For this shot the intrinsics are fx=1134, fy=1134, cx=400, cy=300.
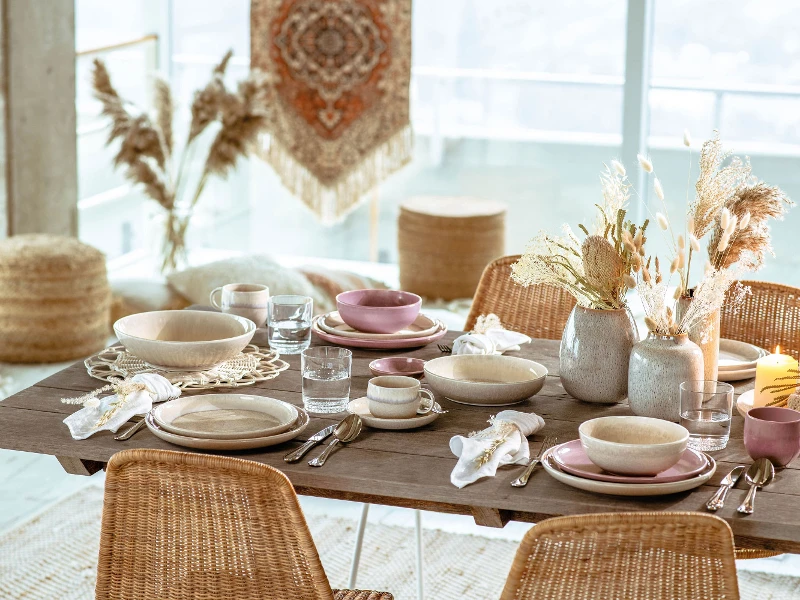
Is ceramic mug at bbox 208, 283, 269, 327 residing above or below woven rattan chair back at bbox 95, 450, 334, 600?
above

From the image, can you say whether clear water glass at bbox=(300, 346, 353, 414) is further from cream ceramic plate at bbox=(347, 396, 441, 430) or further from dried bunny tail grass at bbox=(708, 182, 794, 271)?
dried bunny tail grass at bbox=(708, 182, 794, 271)

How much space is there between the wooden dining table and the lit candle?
0.06 metres

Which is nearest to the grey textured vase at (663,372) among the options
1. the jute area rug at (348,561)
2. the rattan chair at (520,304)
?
the rattan chair at (520,304)

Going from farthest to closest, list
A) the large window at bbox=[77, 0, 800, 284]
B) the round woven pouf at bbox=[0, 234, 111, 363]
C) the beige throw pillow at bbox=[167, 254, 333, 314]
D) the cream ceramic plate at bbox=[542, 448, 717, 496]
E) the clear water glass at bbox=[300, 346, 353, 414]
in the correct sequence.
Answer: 1. the large window at bbox=[77, 0, 800, 284]
2. the beige throw pillow at bbox=[167, 254, 333, 314]
3. the round woven pouf at bbox=[0, 234, 111, 363]
4. the clear water glass at bbox=[300, 346, 353, 414]
5. the cream ceramic plate at bbox=[542, 448, 717, 496]

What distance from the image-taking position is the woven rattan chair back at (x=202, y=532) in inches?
55.1

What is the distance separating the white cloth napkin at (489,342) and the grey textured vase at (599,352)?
0.23 m

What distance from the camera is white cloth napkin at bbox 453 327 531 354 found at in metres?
2.11

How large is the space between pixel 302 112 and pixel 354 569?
3.39 meters

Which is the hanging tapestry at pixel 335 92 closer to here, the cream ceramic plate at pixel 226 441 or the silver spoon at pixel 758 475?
the cream ceramic plate at pixel 226 441

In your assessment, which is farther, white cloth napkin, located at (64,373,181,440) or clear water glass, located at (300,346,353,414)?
clear water glass, located at (300,346,353,414)

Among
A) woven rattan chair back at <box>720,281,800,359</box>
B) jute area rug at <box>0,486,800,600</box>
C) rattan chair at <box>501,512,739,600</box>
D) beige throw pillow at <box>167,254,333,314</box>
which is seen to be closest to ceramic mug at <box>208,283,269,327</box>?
jute area rug at <box>0,486,800,600</box>

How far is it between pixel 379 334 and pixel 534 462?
688mm

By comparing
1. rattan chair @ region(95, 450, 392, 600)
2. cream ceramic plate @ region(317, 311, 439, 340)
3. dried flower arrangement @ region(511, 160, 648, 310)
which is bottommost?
rattan chair @ region(95, 450, 392, 600)

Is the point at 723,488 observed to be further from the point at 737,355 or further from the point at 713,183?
the point at 737,355
